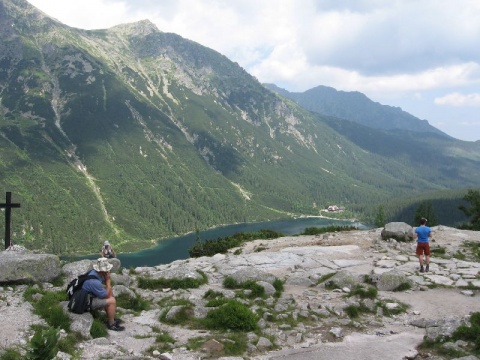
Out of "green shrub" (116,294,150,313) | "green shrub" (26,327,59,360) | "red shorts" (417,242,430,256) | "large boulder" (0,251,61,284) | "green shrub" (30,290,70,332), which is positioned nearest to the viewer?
"green shrub" (26,327,59,360)

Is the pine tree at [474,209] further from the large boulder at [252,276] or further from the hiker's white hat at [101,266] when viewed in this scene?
the hiker's white hat at [101,266]

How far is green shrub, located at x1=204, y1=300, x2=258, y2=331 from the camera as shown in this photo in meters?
14.6

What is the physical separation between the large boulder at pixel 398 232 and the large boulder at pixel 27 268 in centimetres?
2724

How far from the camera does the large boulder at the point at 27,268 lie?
57.8 ft

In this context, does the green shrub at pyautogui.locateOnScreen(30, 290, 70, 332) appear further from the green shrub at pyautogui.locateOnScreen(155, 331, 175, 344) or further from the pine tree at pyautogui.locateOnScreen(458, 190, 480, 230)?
the pine tree at pyautogui.locateOnScreen(458, 190, 480, 230)

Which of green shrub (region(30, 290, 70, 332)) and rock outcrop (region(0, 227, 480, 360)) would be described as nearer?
rock outcrop (region(0, 227, 480, 360))

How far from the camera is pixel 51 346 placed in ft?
31.9

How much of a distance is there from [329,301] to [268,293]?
305 centimetres

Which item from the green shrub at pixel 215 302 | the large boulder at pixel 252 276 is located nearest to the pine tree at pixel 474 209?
the large boulder at pixel 252 276

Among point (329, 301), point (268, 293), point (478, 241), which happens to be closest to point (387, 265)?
point (329, 301)

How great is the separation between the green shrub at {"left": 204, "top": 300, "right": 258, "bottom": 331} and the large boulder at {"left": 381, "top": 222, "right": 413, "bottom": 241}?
2300cm

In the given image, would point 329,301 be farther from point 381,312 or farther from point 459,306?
point 459,306

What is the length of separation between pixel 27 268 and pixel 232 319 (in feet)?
35.1

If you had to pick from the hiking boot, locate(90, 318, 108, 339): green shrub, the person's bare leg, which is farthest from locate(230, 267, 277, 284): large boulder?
locate(90, 318, 108, 339): green shrub
